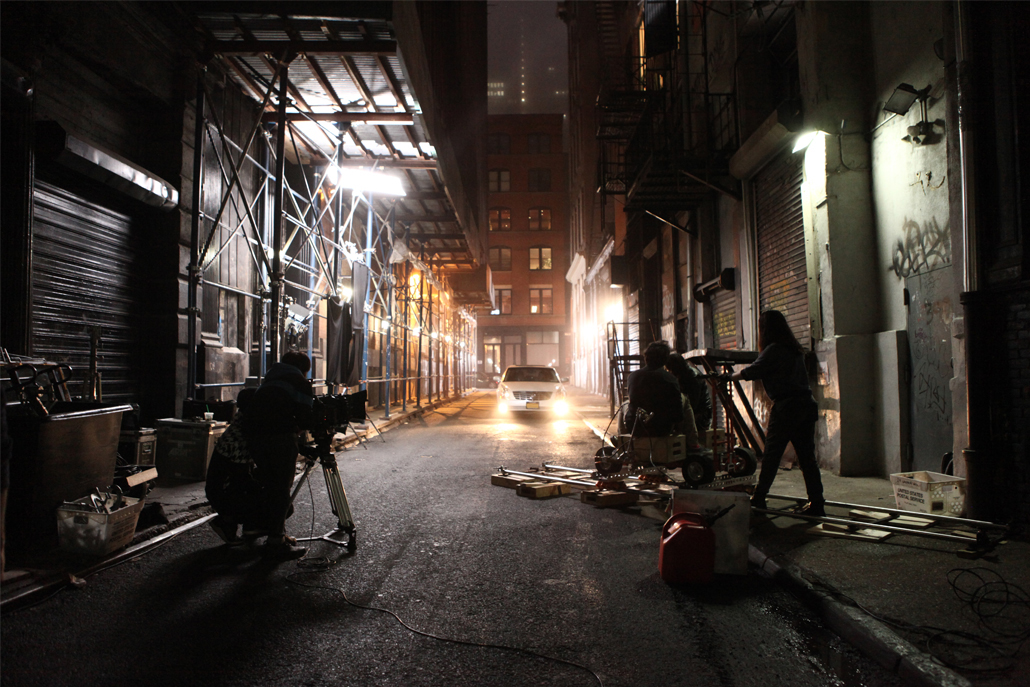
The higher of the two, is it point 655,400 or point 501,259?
point 501,259

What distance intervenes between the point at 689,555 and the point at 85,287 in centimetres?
779

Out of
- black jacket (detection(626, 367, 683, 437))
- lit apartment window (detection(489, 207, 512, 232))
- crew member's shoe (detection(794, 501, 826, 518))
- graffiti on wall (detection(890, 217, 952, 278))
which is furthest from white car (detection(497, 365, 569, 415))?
lit apartment window (detection(489, 207, 512, 232))

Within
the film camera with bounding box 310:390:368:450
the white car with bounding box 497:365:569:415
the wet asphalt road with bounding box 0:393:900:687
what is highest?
the film camera with bounding box 310:390:368:450

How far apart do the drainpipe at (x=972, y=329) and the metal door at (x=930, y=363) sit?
0.97 metres

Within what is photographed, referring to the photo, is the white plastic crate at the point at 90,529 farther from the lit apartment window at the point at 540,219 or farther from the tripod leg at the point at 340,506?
the lit apartment window at the point at 540,219

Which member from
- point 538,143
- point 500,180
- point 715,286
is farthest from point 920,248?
point 538,143

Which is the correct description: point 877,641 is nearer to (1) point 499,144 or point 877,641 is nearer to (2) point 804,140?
(2) point 804,140

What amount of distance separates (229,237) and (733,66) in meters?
9.28

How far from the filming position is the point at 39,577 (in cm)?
384

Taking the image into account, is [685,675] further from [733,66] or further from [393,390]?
[393,390]

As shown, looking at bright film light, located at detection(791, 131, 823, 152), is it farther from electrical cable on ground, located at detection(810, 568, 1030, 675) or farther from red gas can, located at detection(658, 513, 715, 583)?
red gas can, located at detection(658, 513, 715, 583)

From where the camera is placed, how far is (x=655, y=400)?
6.61 meters

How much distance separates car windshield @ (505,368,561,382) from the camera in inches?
727

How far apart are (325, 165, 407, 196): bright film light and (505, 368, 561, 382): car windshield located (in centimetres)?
644
